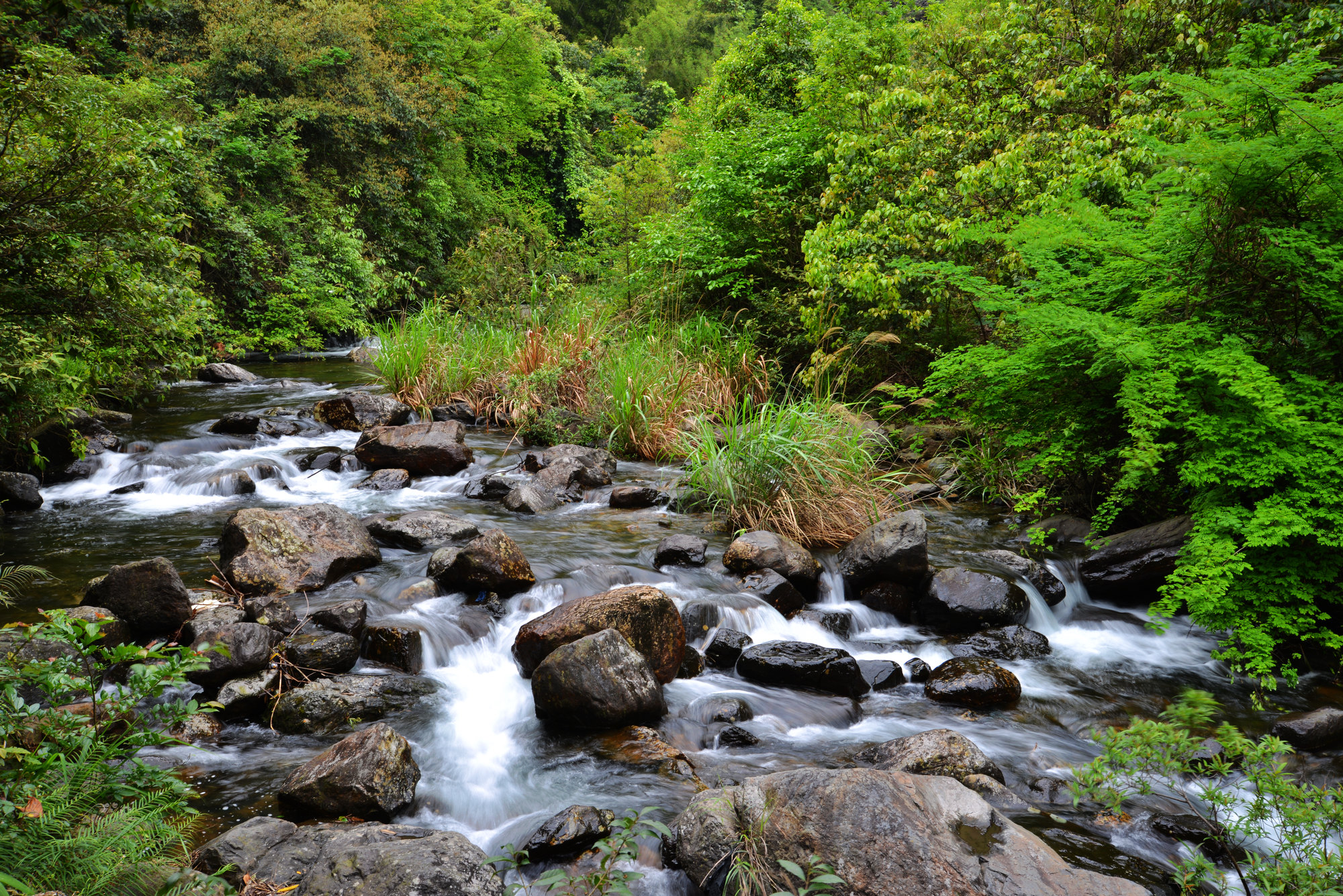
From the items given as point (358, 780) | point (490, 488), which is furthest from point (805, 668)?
point (490, 488)

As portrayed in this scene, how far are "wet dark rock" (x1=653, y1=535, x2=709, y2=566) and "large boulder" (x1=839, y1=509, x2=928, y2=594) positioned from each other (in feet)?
4.11

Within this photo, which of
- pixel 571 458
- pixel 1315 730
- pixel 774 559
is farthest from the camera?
pixel 571 458

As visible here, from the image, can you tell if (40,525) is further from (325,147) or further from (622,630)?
(325,147)

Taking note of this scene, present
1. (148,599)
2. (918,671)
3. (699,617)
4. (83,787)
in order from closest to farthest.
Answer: (83,787)
(148,599)
(918,671)
(699,617)

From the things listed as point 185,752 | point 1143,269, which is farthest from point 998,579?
point 185,752

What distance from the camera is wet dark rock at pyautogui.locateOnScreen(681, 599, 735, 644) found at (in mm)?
5484

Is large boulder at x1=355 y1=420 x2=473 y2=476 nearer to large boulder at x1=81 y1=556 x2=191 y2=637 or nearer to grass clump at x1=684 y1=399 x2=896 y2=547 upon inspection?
grass clump at x1=684 y1=399 x2=896 y2=547

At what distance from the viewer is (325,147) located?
68.1 ft

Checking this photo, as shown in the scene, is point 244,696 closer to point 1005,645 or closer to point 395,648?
point 395,648

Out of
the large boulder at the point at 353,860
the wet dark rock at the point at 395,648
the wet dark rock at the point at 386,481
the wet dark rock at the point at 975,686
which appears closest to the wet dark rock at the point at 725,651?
the wet dark rock at the point at 975,686

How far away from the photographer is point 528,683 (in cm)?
479

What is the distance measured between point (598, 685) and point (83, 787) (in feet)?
7.77

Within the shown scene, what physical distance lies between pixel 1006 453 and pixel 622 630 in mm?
5572

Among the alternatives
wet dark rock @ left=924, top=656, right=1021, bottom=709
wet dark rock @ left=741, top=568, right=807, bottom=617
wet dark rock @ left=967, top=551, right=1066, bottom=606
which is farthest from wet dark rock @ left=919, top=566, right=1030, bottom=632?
wet dark rock @ left=741, top=568, right=807, bottom=617
